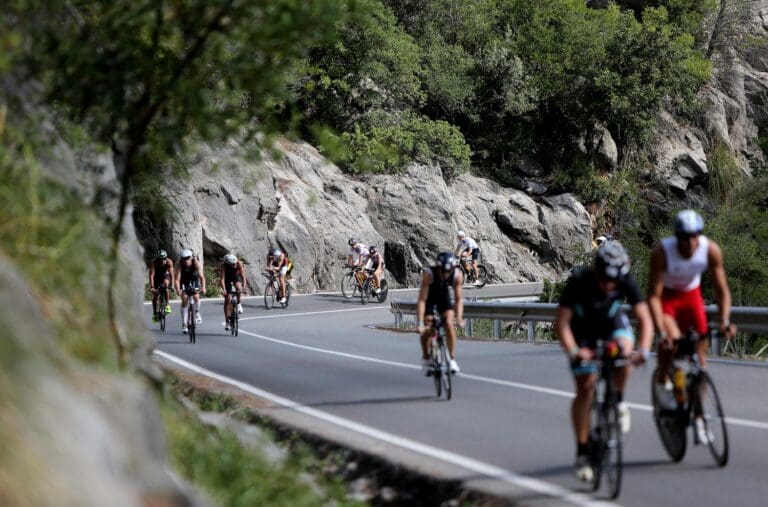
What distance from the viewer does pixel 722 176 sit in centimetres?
5881

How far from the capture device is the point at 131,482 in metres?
4.29

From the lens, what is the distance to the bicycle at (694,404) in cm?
835

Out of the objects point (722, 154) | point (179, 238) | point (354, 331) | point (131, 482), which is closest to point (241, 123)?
point (131, 482)

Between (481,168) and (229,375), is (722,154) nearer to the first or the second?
(481,168)

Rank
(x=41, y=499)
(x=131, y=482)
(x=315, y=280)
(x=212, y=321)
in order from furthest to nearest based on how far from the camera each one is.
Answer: (x=315, y=280)
(x=212, y=321)
(x=131, y=482)
(x=41, y=499)

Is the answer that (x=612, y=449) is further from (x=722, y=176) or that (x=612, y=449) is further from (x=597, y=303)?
(x=722, y=176)

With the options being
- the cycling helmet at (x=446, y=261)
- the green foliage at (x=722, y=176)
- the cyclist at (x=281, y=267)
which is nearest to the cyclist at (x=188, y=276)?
the cyclist at (x=281, y=267)

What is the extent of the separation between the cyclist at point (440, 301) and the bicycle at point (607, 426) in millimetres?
5018

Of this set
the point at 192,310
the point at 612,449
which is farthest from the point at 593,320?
the point at 192,310

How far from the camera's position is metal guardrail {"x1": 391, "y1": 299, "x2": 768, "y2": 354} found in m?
16.1

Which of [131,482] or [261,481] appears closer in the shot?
[131,482]

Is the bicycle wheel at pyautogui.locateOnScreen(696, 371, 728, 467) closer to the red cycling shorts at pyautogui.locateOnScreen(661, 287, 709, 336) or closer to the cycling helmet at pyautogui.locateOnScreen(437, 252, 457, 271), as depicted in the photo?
the red cycling shorts at pyautogui.locateOnScreen(661, 287, 709, 336)

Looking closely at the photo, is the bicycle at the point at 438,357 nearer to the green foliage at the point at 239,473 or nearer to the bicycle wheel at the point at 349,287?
the green foliage at the point at 239,473

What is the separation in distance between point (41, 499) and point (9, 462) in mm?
163
